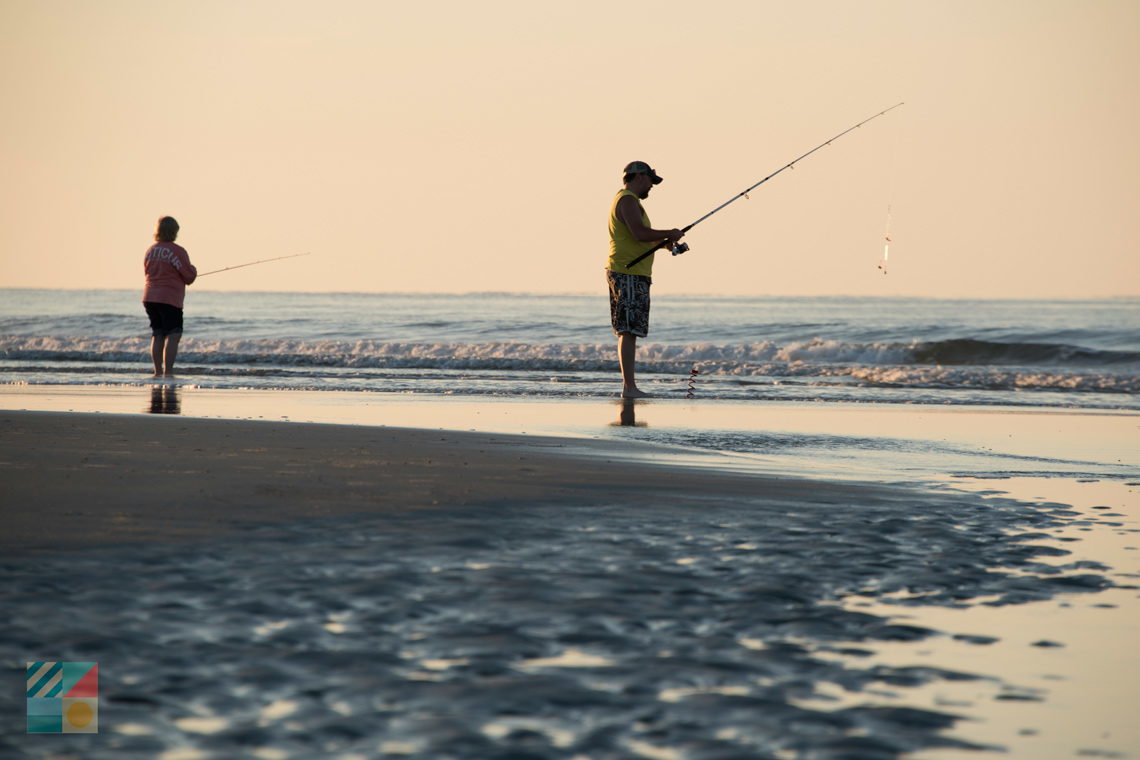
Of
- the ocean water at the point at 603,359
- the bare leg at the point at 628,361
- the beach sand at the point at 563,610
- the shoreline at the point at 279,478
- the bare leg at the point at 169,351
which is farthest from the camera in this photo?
the bare leg at the point at 169,351

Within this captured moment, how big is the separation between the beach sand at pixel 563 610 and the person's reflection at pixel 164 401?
3008 mm

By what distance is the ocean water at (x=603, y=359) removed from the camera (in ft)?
38.1

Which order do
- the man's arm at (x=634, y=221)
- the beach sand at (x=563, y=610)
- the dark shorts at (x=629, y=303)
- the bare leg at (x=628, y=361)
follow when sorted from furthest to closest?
the bare leg at (x=628, y=361), the dark shorts at (x=629, y=303), the man's arm at (x=634, y=221), the beach sand at (x=563, y=610)

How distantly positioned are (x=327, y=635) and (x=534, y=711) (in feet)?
1.79

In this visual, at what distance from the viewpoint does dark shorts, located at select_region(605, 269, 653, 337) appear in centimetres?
924

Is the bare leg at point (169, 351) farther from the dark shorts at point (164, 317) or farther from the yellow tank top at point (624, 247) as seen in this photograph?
the yellow tank top at point (624, 247)

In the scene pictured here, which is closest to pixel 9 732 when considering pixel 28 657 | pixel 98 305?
pixel 28 657

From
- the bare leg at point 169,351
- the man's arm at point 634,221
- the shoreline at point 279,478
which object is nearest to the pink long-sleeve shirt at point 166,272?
the bare leg at point 169,351

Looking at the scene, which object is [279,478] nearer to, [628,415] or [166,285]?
[628,415]

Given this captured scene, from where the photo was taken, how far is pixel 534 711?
1.90m

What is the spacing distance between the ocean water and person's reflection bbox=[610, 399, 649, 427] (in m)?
0.70

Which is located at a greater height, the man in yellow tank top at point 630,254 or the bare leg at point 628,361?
the man in yellow tank top at point 630,254

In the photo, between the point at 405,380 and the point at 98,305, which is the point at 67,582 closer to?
the point at 405,380

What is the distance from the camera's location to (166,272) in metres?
11.8
